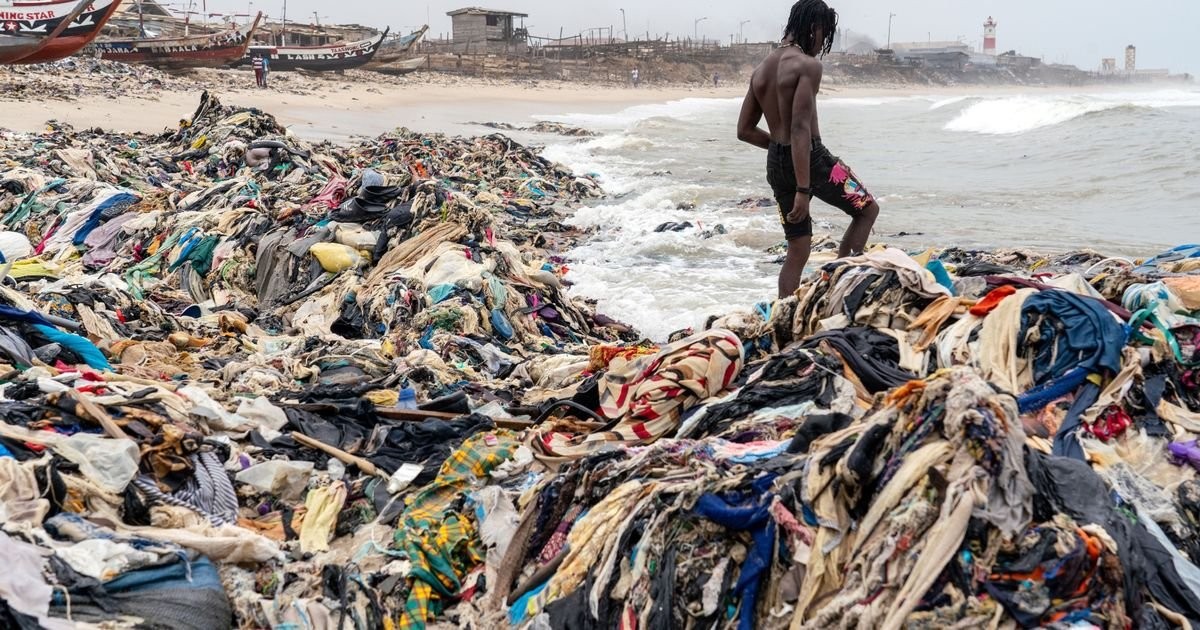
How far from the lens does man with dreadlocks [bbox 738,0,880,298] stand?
16.4 feet

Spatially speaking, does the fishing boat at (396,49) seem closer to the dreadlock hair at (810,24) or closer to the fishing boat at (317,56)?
the fishing boat at (317,56)

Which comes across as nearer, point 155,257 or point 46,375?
point 46,375

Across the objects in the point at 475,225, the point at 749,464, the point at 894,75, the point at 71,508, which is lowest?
the point at 71,508

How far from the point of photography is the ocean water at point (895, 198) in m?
9.09

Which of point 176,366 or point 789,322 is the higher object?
point 789,322

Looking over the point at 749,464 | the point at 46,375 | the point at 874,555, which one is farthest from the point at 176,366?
the point at 874,555

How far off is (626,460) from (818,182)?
8.68ft

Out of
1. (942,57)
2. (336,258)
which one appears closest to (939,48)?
(942,57)

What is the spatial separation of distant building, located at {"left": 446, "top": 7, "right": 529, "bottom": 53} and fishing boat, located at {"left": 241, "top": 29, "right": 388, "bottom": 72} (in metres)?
17.5

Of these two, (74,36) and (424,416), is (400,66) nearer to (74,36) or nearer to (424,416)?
(74,36)

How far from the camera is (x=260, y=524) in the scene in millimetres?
3492

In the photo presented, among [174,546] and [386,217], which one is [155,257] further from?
[174,546]

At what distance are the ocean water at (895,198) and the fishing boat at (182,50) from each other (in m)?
15.7

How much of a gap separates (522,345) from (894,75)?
8629 cm
